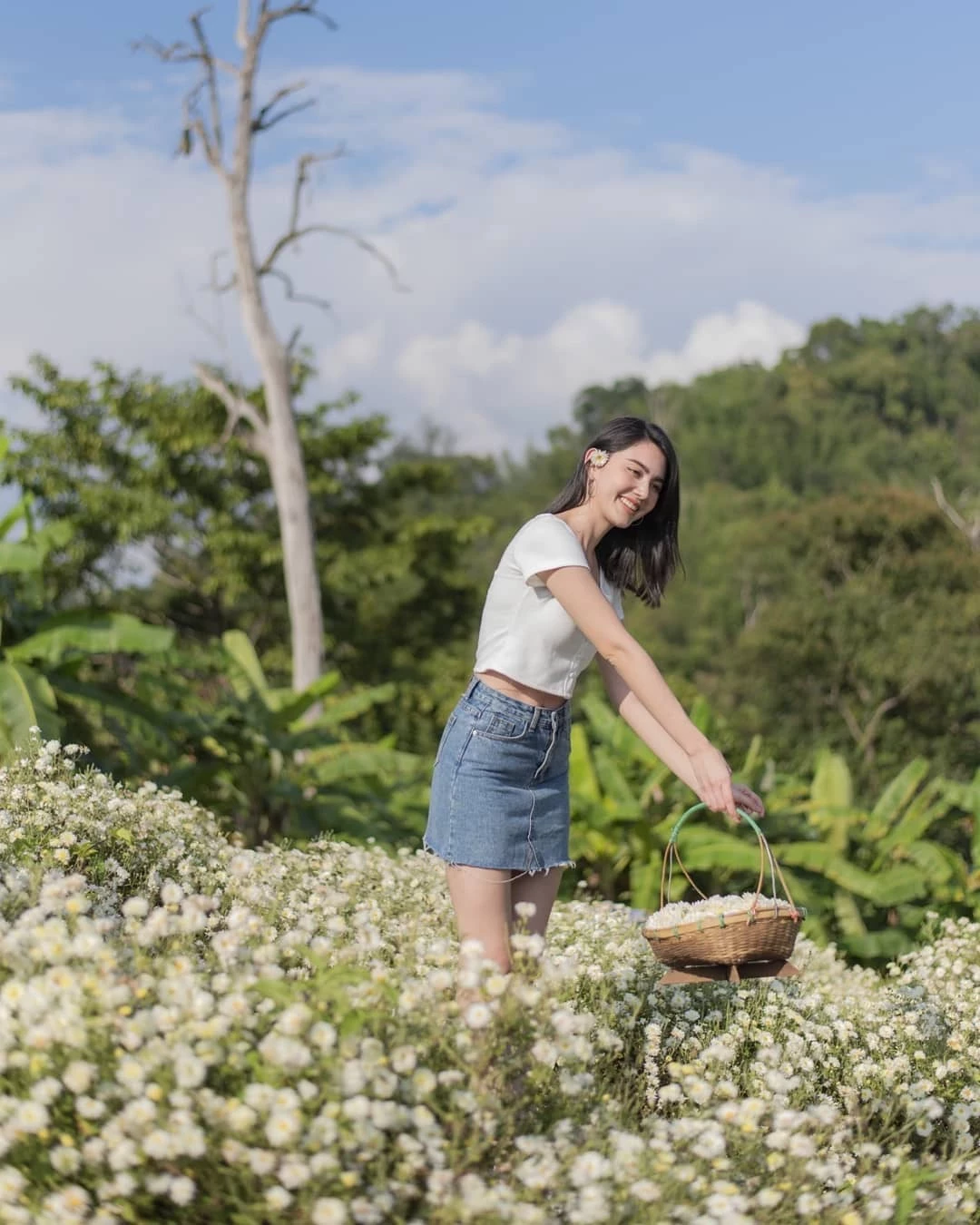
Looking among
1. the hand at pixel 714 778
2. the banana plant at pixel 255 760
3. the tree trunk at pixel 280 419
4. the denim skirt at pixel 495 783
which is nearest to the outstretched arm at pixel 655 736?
the hand at pixel 714 778

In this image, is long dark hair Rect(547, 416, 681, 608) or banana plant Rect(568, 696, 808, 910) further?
banana plant Rect(568, 696, 808, 910)

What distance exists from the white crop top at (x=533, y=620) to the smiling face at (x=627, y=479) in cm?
22

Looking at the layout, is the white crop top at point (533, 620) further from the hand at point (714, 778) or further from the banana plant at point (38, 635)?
the banana plant at point (38, 635)

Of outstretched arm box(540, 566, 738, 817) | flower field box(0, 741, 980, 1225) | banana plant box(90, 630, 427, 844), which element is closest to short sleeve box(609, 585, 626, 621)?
outstretched arm box(540, 566, 738, 817)

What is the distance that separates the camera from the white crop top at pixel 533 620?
3.46 meters

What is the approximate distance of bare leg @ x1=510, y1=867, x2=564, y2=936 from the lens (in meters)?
3.71

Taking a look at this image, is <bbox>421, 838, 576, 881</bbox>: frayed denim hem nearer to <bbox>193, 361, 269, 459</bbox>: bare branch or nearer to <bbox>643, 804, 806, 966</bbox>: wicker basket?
<bbox>643, 804, 806, 966</bbox>: wicker basket

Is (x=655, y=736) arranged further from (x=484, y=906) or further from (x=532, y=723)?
(x=484, y=906)

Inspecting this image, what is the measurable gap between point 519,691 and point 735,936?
0.85 metres

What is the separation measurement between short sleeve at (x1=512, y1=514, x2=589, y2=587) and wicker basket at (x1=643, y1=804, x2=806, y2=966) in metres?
0.76

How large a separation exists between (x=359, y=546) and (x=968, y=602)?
1320 cm

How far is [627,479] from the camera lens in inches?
146

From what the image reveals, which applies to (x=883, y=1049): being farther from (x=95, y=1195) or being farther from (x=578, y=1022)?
(x=95, y=1195)

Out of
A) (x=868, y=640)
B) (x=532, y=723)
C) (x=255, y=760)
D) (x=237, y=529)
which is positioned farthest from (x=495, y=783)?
(x=868, y=640)
